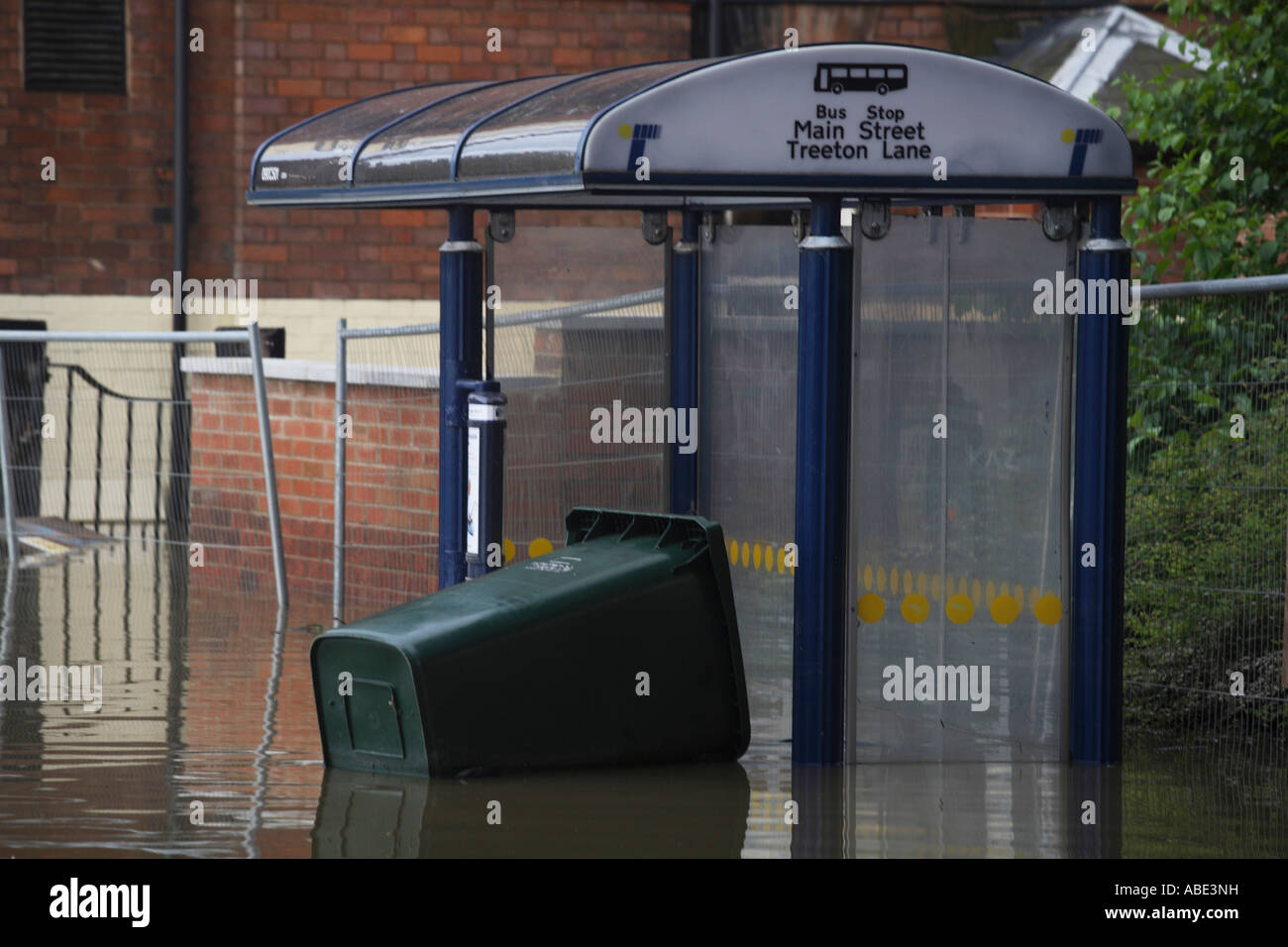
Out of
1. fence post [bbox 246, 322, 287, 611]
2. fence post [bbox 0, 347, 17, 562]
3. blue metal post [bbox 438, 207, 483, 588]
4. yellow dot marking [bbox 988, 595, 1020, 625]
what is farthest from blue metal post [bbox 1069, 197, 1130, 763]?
fence post [bbox 0, 347, 17, 562]

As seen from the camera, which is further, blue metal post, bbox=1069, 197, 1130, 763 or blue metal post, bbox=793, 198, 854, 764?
blue metal post, bbox=1069, 197, 1130, 763

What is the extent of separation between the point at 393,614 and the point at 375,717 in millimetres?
360

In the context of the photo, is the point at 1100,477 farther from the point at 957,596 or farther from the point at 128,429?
the point at 128,429

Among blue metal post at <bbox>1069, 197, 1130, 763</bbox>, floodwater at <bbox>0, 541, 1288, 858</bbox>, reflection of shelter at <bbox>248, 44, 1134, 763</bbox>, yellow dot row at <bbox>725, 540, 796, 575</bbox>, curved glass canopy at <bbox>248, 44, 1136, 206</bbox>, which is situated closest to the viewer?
floodwater at <bbox>0, 541, 1288, 858</bbox>

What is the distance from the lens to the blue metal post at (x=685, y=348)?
865 cm

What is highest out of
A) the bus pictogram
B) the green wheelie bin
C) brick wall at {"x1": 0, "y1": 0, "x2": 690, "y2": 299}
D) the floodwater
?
brick wall at {"x1": 0, "y1": 0, "x2": 690, "y2": 299}

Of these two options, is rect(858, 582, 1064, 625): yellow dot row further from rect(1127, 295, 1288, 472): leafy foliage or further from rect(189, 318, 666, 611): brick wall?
rect(189, 318, 666, 611): brick wall

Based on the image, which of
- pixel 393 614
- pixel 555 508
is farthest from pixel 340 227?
pixel 393 614

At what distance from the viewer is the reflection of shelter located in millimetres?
6938

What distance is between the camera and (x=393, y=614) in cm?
706

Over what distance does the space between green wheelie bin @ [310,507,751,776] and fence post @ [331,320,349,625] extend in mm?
4107

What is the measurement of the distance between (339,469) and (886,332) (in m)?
4.74

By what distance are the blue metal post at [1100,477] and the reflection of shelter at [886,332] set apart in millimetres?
10

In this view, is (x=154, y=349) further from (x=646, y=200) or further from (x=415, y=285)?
(x=646, y=200)
